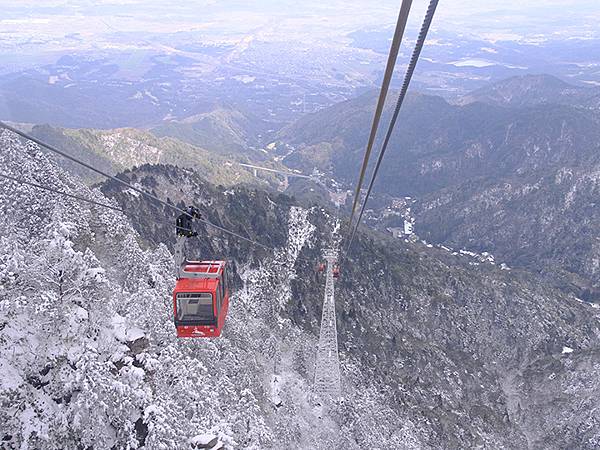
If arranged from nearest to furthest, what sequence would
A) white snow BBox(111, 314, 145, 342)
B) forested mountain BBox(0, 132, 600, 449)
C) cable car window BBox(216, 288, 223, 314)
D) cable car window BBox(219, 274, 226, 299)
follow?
cable car window BBox(216, 288, 223, 314), cable car window BBox(219, 274, 226, 299), forested mountain BBox(0, 132, 600, 449), white snow BBox(111, 314, 145, 342)

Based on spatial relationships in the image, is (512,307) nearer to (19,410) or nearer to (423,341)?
(423,341)

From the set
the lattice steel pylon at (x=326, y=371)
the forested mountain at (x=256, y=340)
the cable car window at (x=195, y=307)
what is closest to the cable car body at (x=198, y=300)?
the cable car window at (x=195, y=307)

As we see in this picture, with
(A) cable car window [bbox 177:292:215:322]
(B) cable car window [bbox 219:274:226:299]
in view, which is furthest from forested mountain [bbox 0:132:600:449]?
(B) cable car window [bbox 219:274:226:299]

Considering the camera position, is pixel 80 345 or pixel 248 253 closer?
pixel 80 345

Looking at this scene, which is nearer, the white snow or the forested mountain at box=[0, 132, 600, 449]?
the forested mountain at box=[0, 132, 600, 449]

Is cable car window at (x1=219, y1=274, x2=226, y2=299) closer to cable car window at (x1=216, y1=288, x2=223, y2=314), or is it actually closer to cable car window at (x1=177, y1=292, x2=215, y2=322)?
cable car window at (x1=216, y1=288, x2=223, y2=314)

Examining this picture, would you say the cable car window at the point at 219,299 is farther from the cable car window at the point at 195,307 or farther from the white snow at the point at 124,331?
the white snow at the point at 124,331

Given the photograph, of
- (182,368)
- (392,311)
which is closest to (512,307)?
(392,311)

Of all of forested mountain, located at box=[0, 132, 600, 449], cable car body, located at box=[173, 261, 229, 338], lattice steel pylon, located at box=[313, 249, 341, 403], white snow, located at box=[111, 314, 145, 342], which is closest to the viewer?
cable car body, located at box=[173, 261, 229, 338]
